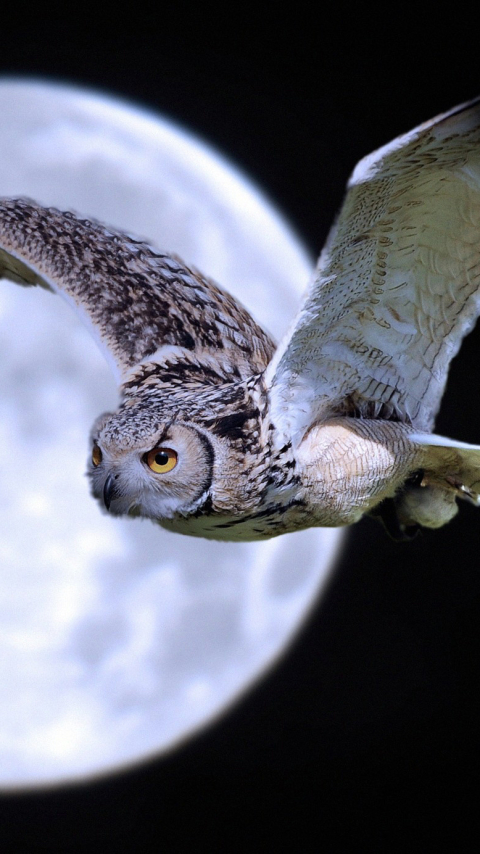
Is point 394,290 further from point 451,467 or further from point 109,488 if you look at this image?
point 109,488

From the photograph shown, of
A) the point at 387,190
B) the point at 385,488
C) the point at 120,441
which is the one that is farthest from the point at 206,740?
the point at 387,190

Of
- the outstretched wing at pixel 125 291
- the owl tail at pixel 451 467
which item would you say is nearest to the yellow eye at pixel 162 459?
the outstretched wing at pixel 125 291

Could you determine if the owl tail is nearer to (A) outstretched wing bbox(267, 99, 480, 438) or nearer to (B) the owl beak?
(A) outstretched wing bbox(267, 99, 480, 438)

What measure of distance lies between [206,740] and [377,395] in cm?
360

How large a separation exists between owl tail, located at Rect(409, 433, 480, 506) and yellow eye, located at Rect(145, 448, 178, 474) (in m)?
0.53

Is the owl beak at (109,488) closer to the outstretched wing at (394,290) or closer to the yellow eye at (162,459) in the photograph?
the yellow eye at (162,459)

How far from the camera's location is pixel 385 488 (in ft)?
5.02

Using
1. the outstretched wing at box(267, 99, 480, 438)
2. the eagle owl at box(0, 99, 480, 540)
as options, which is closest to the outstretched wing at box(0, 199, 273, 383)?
the eagle owl at box(0, 99, 480, 540)

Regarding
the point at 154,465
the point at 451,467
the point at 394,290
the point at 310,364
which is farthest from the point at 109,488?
the point at 451,467

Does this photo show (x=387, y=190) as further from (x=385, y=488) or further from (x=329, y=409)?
(x=385, y=488)

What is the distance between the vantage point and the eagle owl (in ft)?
3.88

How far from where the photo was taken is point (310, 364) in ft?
4.43

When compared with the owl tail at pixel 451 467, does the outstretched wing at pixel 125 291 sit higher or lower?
higher

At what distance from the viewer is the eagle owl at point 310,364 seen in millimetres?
1182
